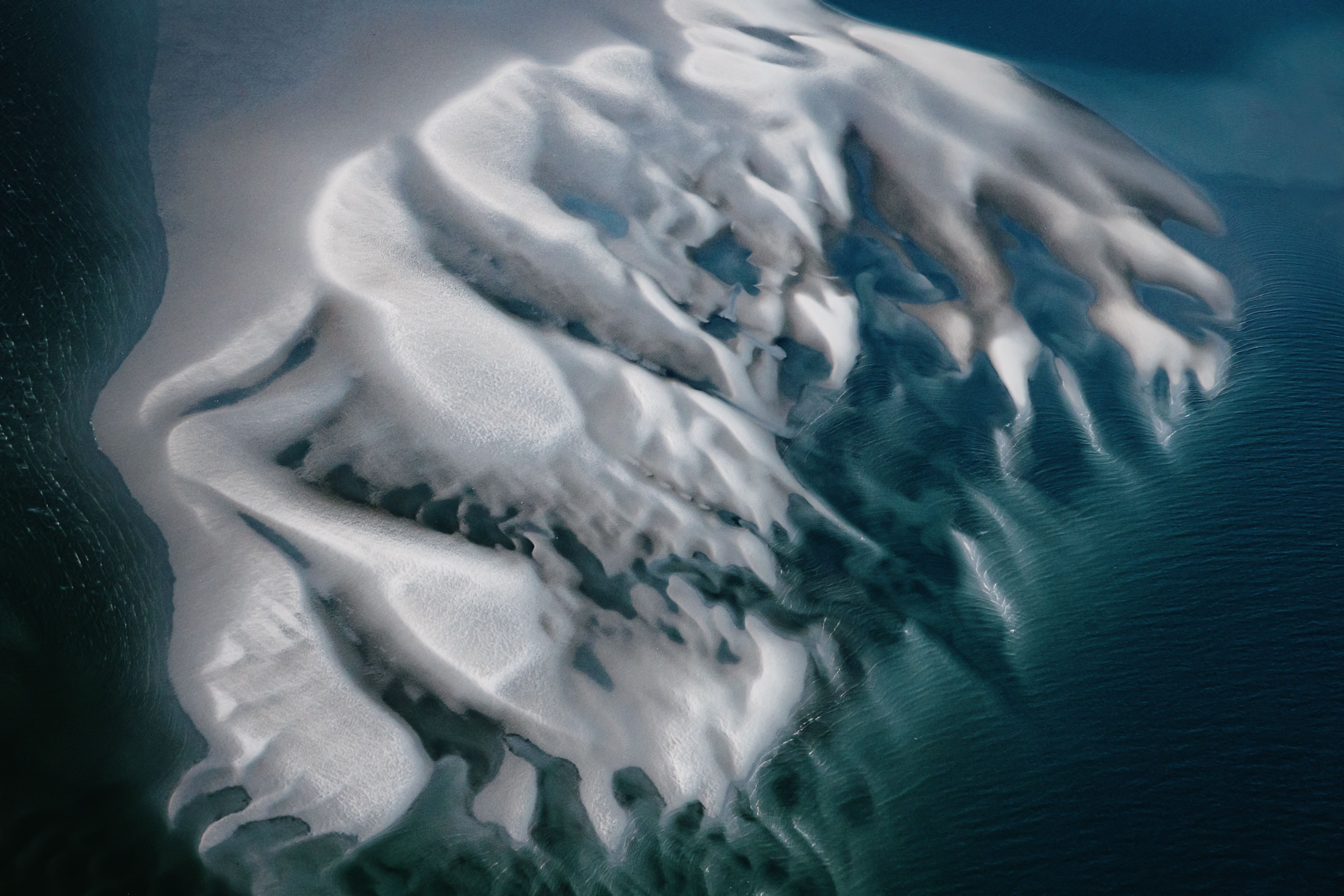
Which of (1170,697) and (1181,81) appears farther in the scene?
(1181,81)

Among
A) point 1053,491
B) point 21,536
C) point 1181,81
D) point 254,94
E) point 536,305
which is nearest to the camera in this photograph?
point 21,536

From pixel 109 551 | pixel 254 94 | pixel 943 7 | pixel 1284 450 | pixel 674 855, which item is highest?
pixel 943 7

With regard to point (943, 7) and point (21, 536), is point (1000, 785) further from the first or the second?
point (943, 7)

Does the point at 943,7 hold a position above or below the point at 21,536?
above

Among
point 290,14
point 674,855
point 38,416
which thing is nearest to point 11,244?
point 38,416

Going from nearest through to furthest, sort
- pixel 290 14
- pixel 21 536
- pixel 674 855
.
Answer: pixel 674 855 < pixel 21 536 < pixel 290 14

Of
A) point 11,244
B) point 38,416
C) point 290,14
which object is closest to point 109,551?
point 38,416
